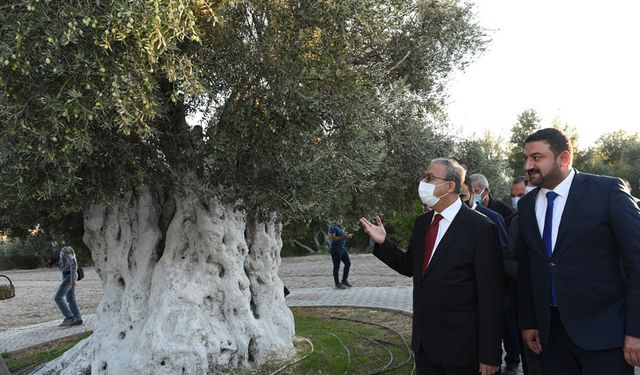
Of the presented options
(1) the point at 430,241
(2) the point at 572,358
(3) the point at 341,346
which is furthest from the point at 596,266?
(3) the point at 341,346

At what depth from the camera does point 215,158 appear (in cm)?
610

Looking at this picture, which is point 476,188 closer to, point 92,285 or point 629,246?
point 629,246

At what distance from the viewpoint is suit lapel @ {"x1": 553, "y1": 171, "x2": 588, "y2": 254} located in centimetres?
357

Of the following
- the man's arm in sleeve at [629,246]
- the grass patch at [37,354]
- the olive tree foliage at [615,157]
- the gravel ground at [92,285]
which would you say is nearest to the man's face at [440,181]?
the man's arm in sleeve at [629,246]

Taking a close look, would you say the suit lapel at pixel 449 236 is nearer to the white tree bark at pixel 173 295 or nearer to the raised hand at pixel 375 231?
the raised hand at pixel 375 231

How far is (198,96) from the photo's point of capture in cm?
593

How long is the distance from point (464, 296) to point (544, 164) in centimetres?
109

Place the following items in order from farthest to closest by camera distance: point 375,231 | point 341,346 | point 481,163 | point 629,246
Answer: point 481,163
point 341,346
point 375,231
point 629,246

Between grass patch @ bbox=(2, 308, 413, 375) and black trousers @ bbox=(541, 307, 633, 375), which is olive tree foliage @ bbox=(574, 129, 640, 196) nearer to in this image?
grass patch @ bbox=(2, 308, 413, 375)

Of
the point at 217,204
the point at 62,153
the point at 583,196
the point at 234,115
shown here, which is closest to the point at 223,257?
the point at 217,204

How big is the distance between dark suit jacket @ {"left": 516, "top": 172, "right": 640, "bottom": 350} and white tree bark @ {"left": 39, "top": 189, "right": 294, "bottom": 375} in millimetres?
4423

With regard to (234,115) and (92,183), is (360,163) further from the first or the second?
(92,183)

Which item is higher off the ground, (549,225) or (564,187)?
(564,187)

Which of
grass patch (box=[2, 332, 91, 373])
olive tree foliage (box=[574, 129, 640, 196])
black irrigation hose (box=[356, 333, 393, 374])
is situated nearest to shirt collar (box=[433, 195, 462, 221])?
black irrigation hose (box=[356, 333, 393, 374])
